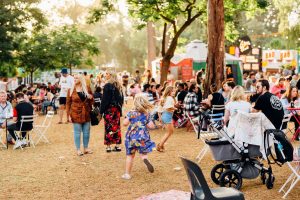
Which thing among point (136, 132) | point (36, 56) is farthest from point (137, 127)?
point (36, 56)

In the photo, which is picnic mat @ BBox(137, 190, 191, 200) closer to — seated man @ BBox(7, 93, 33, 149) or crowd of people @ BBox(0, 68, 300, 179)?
crowd of people @ BBox(0, 68, 300, 179)

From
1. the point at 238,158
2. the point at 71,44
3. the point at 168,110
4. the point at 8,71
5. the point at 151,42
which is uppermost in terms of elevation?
the point at 151,42

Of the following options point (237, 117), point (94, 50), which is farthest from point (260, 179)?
point (94, 50)

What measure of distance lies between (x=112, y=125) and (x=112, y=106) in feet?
1.49

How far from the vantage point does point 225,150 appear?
759 centimetres

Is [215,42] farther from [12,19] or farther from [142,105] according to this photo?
[12,19]

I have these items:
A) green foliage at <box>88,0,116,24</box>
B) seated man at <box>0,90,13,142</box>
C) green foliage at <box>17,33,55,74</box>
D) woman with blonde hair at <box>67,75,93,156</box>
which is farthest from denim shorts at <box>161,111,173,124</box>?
green foliage at <box>17,33,55,74</box>

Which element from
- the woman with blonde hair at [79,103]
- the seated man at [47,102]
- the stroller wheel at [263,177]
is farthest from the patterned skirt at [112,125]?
the seated man at [47,102]

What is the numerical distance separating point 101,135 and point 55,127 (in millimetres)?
2996

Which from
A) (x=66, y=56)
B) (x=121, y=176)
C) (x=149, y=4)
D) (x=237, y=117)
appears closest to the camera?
(x=237, y=117)

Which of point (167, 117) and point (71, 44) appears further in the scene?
point (71, 44)

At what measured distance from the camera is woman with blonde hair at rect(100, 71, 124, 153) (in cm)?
1030

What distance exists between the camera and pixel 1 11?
24.8m

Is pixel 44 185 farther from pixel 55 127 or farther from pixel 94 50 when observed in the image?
pixel 94 50
